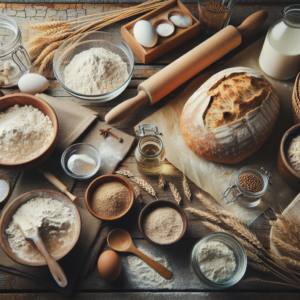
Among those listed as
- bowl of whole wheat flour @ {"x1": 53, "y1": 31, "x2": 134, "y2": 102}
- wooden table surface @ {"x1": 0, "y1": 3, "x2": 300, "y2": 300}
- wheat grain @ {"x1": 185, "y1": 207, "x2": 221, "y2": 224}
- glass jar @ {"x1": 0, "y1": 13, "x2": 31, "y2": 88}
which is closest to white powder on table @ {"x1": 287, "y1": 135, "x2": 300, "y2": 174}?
wooden table surface @ {"x1": 0, "y1": 3, "x2": 300, "y2": 300}

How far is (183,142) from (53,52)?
95cm

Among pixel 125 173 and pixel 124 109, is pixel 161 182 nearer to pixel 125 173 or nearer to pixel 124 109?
pixel 125 173

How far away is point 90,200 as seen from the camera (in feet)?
4.67

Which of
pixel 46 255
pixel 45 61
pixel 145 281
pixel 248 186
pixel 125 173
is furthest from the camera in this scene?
pixel 45 61

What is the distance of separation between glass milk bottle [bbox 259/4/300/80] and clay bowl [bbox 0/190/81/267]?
135cm

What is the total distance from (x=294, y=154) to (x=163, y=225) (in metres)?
0.72

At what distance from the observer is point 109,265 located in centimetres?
128

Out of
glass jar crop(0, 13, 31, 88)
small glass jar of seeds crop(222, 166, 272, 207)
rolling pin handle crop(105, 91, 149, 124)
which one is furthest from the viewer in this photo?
glass jar crop(0, 13, 31, 88)

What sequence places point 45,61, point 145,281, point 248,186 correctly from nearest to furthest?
point 145,281 < point 248,186 < point 45,61

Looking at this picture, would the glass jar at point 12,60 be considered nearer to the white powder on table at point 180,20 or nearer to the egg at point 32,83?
the egg at point 32,83

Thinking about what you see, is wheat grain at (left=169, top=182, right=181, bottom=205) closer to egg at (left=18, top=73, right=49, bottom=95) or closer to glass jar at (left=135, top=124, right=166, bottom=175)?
glass jar at (left=135, top=124, right=166, bottom=175)

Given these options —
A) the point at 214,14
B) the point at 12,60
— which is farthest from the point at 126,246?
the point at 214,14

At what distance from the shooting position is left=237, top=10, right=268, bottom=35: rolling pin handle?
1.80 meters

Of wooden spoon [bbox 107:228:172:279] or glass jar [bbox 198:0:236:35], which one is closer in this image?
wooden spoon [bbox 107:228:172:279]
